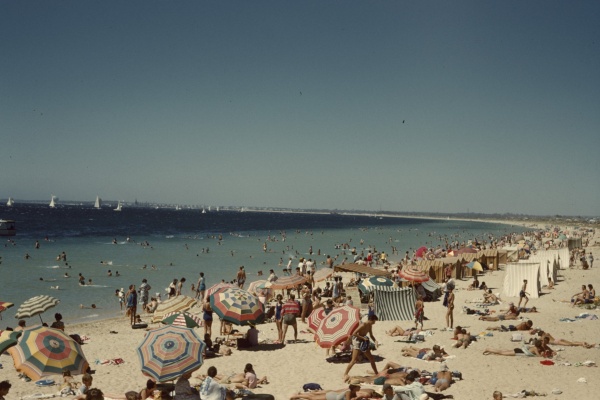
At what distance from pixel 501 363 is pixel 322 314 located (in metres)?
4.15

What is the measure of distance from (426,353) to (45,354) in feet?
25.4

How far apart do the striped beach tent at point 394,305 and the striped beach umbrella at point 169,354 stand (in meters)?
8.32

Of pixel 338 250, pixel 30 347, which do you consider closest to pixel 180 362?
pixel 30 347

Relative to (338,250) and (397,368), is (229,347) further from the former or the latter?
(338,250)

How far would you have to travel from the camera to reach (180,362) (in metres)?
7.39

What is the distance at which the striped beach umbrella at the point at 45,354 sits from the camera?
708cm

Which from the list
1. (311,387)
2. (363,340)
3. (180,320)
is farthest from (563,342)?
(180,320)

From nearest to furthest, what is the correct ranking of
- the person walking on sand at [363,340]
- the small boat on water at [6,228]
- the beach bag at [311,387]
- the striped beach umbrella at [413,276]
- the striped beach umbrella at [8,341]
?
1. the striped beach umbrella at [8,341]
2. the beach bag at [311,387]
3. the person walking on sand at [363,340]
4. the striped beach umbrella at [413,276]
5. the small boat on water at [6,228]

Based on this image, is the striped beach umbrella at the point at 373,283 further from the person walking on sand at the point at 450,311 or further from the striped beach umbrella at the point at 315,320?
the striped beach umbrella at the point at 315,320

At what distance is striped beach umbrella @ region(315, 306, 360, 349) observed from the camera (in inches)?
364

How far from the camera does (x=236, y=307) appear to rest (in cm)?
1074

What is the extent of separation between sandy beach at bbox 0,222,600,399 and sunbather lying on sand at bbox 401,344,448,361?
0.61 feet

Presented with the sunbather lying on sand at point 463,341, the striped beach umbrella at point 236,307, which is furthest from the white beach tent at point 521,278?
the striped beach umbrella at point 236,307

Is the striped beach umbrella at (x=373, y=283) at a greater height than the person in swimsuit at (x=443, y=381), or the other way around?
the striped beach umbrella at (x=373, y=283)
